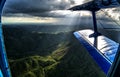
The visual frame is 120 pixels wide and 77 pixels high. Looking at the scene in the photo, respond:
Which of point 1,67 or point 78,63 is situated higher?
point 1,67

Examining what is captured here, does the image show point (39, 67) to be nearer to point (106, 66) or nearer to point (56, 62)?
point (56, 62)

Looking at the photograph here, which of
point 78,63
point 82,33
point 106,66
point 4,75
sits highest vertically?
point 4,75

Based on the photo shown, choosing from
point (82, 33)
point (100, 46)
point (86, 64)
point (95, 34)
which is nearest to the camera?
point (100, 46)

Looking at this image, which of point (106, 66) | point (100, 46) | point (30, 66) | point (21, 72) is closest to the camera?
point (106, 66)

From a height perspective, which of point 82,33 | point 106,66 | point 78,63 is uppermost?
point 106,66

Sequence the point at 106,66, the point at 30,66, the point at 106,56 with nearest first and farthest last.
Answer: the point at 106,66, the point at 106,56, the point at 30,66

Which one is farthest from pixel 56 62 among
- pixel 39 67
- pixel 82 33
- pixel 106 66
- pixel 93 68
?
pixel 106 66

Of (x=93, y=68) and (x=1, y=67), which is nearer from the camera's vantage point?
(x=1, y=67)

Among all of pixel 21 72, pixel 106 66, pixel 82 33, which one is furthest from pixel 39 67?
pixel 106 66

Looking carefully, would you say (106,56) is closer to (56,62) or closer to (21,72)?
(21,72)
